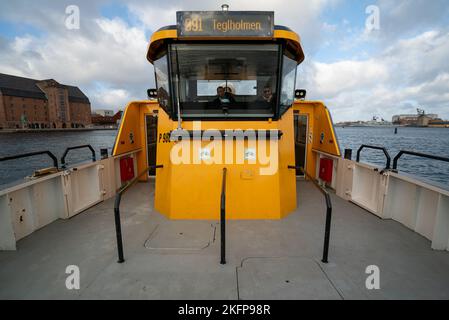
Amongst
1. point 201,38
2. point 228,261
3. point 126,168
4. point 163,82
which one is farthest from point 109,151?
point 228,261

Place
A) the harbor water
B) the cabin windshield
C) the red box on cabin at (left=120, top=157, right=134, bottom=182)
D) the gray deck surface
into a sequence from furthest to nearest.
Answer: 1. the harbor water
2. the red box on cabin at (left=120, top=157, right=134, bottom=182)
3. the cabin windshield
4. the gray deck surface

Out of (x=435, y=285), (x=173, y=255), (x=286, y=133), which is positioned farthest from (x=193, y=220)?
(x=435, y=285)

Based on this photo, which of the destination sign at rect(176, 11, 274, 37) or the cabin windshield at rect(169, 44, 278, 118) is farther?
the cabin windshield at rect(169, 44, 278, 118)

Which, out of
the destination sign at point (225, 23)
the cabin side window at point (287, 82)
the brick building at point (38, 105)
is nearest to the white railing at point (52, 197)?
the destination sign at point (225, 23)

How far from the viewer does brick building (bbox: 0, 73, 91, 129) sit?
3036 inches

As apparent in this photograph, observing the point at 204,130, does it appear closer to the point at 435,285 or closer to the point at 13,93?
the point at 435,285

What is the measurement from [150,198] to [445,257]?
502 cm

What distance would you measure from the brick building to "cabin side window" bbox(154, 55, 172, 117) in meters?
99.5

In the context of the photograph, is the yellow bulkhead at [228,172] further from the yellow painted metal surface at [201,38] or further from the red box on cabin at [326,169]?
the red box on cabin at [326,169]

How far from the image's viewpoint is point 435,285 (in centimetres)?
238

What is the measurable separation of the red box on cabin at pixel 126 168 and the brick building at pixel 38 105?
319ft

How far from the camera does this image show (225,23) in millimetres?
3389

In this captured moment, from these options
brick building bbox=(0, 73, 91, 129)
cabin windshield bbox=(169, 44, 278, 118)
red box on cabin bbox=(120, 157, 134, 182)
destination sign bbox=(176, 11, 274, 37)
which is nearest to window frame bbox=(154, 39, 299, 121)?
cabin windshield bbox=(169, 44, 278, 118)

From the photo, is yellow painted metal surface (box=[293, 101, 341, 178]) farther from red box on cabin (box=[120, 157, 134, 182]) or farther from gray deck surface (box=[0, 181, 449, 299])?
red box on cabin (box=[120, 157, 134, 182])
